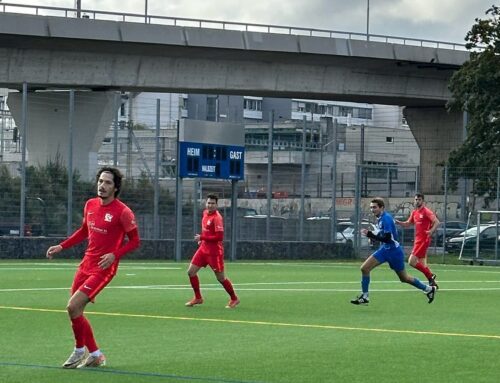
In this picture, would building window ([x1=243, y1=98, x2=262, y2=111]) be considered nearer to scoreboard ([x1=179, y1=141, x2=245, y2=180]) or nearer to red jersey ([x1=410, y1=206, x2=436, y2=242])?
scoreboard ([x1=179, y1=141, x2=245, y2=180])

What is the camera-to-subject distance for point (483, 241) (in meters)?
47.1

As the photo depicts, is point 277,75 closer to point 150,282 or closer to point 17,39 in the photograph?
point 17,39

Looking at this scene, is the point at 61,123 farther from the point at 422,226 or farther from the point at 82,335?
the point at 82,335

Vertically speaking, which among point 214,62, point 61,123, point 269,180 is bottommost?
point 269,180

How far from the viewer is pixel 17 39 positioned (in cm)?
5069

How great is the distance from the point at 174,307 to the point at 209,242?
1.30m

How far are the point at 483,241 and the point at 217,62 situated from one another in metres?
15.0

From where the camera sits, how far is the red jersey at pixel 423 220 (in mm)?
28922

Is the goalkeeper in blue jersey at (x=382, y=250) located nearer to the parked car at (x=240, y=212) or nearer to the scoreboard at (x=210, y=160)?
the scoreboard at (x=210, y=160)

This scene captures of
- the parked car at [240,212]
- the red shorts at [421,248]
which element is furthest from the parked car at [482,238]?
the red shorts at [421,248]

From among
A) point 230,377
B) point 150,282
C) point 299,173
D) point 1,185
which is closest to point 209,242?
point 150,282

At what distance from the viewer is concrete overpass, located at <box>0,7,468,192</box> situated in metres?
51.4

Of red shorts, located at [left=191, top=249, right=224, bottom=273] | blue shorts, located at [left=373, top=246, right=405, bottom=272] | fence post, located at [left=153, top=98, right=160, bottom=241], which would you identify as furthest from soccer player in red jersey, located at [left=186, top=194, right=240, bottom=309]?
fence post, located at [left=153, top=98, right=160, bottom=241]

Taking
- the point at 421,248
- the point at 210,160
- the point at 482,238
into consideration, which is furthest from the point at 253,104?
the point at 421,248
